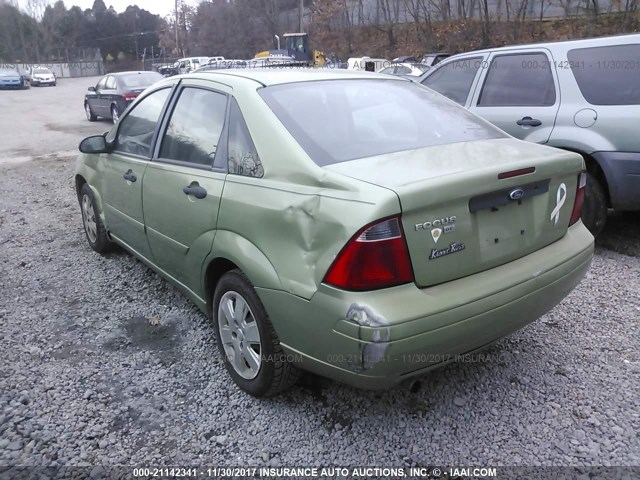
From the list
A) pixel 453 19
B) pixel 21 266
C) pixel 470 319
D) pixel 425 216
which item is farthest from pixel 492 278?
pixel 453 19

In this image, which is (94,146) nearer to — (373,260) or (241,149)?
(241,149)

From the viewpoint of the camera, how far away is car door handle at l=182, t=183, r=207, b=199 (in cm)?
293

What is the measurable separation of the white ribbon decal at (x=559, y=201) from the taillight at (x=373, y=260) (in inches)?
39.1

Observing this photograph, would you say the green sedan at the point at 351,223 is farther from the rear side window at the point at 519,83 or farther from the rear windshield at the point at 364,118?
the rear side window at the point at 519,83

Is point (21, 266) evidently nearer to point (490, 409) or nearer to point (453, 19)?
point (490, 409)

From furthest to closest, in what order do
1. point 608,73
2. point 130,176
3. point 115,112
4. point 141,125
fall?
point 115,112 → point 608,73 → point 141,125 → point 130,176

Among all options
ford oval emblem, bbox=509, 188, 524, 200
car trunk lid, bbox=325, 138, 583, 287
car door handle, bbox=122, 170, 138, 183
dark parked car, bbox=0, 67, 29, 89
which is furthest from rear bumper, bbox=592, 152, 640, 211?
dark parked car, bbox=0, 67, 29, 89

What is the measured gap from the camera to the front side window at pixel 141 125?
3734mm

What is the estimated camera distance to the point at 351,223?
2.12 m

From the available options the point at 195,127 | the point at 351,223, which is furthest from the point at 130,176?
the point at 351,223

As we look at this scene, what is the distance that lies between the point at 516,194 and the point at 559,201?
0.42 metres

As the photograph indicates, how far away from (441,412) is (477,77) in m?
4.03

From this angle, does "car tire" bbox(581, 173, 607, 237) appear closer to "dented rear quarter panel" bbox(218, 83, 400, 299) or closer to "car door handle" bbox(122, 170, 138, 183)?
"dented rear quarter panel" bbox(218, 83, 400, 299)

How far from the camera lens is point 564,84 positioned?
4.79m
